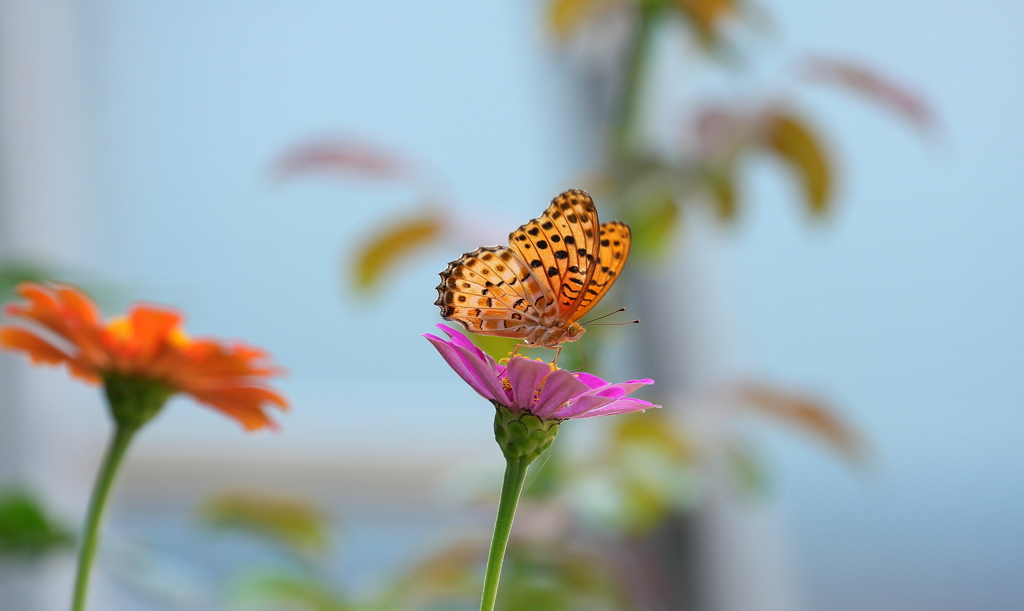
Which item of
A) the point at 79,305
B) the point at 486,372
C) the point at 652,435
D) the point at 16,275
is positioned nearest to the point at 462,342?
the point at 486,372

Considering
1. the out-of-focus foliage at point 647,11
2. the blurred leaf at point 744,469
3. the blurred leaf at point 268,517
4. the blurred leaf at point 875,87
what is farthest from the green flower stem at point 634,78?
the blurred leaf at point 268,517

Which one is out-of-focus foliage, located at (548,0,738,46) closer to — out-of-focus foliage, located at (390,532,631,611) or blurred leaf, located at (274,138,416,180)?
blurred leaf, located at (274,138,416,180)

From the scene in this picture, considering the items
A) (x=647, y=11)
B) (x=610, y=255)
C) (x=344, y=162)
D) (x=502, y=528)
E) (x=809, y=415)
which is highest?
(x=647, y=11)

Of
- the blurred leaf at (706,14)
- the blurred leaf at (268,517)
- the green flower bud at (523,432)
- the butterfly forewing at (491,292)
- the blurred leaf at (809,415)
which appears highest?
the blurred leaf at (706,14)

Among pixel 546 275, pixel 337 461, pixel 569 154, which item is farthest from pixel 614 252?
pixel 337 461

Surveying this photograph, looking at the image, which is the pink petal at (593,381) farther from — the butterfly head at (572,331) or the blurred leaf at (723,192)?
the blurred leaf at (723,192)

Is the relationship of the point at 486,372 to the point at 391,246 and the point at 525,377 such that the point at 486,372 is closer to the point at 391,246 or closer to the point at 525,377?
the point at 525,377

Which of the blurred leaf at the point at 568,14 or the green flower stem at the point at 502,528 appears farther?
the blurred leaf at the point at 568,14
